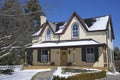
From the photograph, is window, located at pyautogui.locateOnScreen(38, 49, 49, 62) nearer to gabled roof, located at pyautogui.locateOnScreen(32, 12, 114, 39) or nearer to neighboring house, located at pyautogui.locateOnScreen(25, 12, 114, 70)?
neighboring house, located at pyautogui.locateOnScreen(25, 12, 114, 70)

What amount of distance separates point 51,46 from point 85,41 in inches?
181

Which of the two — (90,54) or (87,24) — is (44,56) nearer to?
(90,54)

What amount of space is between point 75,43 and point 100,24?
4.21 metres

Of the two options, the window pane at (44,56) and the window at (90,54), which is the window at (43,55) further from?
the window at (90,54)

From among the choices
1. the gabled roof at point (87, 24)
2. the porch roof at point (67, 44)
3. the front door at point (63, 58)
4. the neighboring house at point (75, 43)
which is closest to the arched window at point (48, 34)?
the neighboring house at point (75, 43)

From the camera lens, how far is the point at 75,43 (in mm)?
32875

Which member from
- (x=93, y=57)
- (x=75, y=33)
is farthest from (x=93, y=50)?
(x=75, y=33)

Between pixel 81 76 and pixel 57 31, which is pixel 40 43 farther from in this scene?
pixel 81 76

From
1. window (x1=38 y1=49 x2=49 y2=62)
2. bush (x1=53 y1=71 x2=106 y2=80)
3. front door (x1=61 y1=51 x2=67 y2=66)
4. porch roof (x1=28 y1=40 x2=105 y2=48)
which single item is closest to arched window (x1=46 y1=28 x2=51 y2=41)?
porch roof (x1=28 y1=40 x2=105 y2=48)

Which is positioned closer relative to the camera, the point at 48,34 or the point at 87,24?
the point at 87,24

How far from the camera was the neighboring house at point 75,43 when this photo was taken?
3175 cm

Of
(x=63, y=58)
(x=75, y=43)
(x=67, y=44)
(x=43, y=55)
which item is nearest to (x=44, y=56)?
(x=43, y=55)

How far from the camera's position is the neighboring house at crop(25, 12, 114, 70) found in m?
31.8

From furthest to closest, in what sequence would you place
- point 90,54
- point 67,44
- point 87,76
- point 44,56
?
point 44,56, point 67,44, point 90,54, point 87,76
